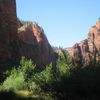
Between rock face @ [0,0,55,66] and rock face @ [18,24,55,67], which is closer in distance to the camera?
rock face @ [0,0,55,66]

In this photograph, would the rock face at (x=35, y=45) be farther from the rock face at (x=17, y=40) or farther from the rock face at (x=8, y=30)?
the rock face at (x=8, y=30)

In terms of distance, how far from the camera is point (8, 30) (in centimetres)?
7750

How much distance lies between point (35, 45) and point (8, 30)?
18.2 metres

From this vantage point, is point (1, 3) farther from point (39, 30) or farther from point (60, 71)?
point (60, 71)

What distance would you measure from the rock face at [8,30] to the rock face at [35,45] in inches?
270

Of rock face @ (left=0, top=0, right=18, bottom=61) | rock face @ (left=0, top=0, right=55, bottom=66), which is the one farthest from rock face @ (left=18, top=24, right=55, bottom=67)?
rock face @ (left=0, top=0, right=18, bottom=61)

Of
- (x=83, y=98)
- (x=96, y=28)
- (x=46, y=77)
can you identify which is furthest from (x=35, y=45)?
(x=83, y=98)

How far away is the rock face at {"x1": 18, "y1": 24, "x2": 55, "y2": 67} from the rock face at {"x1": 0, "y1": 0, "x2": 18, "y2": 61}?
685 cm

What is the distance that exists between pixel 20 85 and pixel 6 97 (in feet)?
65.6

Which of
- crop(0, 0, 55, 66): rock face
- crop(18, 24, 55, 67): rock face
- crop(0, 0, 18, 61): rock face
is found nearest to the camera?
crop(0, 0, 18, 61): rock face

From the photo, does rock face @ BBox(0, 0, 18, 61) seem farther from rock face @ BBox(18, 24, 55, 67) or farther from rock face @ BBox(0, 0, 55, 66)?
rock face @ BBox(18, 24, 55, 67)

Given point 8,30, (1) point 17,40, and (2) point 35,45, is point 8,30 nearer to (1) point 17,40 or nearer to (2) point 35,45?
(1) point 17,40

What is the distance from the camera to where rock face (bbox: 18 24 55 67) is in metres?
89.6

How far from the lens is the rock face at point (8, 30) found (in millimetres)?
72625
